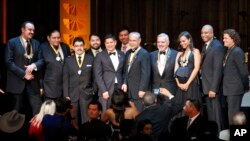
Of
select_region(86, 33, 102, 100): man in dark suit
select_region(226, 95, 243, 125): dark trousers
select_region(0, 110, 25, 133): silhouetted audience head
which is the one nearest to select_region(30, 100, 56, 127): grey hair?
select_region(0, 110, 25, 133): silhouetted audience head

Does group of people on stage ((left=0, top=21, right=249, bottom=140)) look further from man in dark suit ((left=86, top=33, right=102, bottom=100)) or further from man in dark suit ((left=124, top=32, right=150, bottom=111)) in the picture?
man in dark suit ((left=86, top=33, right=102, bottom=100))

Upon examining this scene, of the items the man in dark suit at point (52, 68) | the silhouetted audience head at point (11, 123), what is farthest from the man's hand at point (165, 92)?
the silhouetted audience head at point (11, 123)

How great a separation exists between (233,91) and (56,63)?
2574mm

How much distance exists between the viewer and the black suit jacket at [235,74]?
8.93m

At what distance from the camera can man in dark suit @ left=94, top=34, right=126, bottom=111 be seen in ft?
30.9

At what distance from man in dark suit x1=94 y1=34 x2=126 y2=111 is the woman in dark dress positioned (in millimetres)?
846

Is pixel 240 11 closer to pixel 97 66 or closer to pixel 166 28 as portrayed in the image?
pixel 166 28

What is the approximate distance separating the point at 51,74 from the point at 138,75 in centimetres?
126

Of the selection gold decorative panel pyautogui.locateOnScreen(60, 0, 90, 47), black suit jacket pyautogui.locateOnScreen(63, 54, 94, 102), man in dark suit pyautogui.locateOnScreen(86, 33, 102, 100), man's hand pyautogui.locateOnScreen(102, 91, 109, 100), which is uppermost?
gold decorative panel pyautogui.locateOnScreen(60, 0, 90, 47)

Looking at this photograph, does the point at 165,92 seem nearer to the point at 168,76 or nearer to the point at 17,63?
the point at 168,76

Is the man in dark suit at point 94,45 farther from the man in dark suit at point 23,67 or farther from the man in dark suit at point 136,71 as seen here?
the man in dark suit at point 23,67

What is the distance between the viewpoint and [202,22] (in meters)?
12.0

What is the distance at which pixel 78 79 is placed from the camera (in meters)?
9.48

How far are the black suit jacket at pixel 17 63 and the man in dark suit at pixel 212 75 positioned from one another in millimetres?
2359
